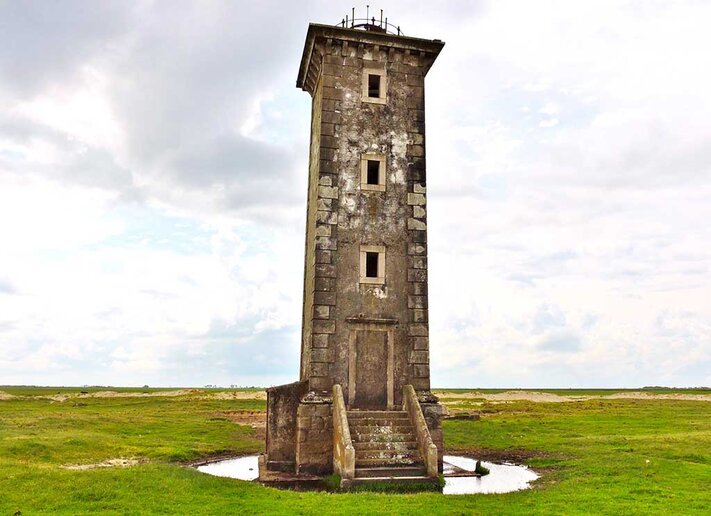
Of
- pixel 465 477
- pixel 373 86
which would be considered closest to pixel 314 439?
pixel 465 477

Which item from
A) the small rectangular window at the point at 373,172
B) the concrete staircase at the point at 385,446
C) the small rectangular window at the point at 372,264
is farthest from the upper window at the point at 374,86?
the concrete staircase at the point at 385,446

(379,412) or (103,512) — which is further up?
(379,412)

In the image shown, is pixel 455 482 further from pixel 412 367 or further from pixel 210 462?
pixel 210 462

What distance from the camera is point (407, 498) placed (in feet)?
52.4

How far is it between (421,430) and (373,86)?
13181 mm

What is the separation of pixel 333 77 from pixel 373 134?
2.68 meters

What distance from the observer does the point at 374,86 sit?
24078 millimetres

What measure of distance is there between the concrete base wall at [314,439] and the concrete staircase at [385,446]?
3.28 ft

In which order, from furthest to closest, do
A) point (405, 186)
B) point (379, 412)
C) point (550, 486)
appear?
point (405, 186) < point (379, 412) < point (550, 486)

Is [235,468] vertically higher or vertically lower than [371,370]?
lower

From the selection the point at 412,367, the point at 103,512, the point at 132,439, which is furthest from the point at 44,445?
the point at 412,367

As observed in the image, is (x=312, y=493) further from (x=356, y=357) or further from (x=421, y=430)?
(x=356, y=357)

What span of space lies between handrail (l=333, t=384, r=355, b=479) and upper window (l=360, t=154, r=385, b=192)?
24.5 feet

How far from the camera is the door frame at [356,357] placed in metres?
21.7
